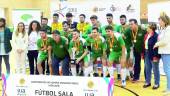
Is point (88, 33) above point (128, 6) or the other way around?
the other way around

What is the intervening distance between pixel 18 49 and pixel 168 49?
3509 millimetres

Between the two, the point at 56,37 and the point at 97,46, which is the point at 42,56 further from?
the point at 97,46

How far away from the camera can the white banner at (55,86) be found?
3164mm

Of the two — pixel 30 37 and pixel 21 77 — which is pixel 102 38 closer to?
pixel 30 37

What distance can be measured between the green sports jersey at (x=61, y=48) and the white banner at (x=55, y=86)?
372 cm

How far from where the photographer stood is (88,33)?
24.8ft

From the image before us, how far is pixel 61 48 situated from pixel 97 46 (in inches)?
30.9

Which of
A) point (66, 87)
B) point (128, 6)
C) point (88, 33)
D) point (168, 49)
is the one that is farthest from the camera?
point (128, 6)

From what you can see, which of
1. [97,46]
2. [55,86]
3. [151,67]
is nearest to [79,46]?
[97,46]

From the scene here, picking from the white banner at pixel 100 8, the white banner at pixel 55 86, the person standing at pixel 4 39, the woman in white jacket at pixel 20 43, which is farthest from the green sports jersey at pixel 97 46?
the white banner at pixel 55 86

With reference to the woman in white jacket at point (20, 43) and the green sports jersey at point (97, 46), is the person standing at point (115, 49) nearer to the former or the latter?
the green sports jersey at point (97, 46)

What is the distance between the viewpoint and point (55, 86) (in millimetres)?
3338

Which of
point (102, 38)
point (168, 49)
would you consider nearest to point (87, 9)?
point (102, 38)

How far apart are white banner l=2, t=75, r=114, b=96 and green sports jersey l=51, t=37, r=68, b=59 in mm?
3719
